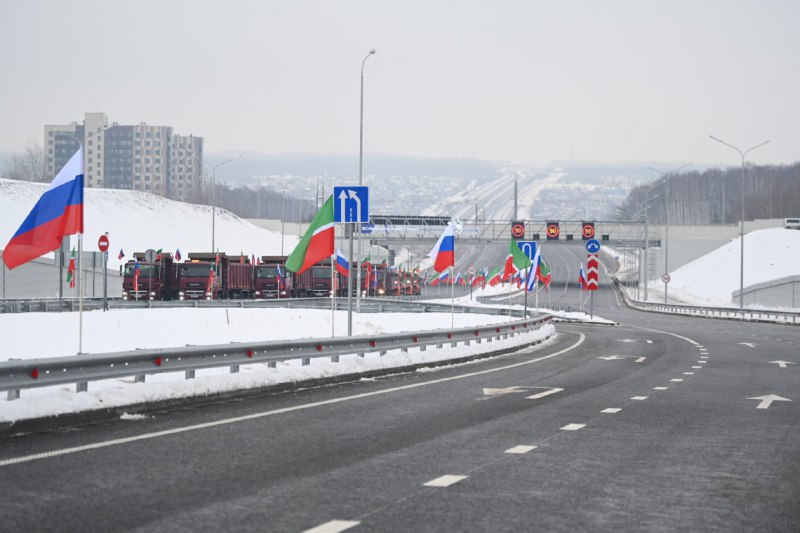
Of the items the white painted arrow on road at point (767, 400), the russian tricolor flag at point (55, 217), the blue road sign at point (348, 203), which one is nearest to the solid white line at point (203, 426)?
the russian tricolor flag at point (55, 217)

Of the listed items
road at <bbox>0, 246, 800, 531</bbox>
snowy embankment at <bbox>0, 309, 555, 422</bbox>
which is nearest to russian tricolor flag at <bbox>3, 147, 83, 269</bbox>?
snowy embankment at <bbox>0, 309, 555, 422</bbox>

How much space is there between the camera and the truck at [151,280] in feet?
214

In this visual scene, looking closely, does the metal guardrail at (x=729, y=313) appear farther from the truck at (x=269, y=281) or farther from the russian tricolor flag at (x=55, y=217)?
the russian tricolor flag at (x=55, y=217)

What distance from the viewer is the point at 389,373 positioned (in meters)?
22.6

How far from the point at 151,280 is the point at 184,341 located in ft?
105

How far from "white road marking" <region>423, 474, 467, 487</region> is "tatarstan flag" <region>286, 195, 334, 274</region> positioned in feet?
53.5

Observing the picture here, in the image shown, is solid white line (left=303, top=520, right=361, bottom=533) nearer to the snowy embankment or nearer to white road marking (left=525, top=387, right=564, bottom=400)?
the snowy embankment

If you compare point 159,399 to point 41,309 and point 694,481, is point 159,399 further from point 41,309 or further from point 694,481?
point 41,309

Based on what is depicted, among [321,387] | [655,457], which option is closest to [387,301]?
[321,387]

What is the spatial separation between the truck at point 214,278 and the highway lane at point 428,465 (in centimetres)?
4793

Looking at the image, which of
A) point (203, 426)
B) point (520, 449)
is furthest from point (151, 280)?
point (520, 449)

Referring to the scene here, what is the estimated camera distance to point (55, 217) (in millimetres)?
16375

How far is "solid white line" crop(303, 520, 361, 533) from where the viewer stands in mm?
7383

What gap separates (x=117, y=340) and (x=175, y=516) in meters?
28.3
